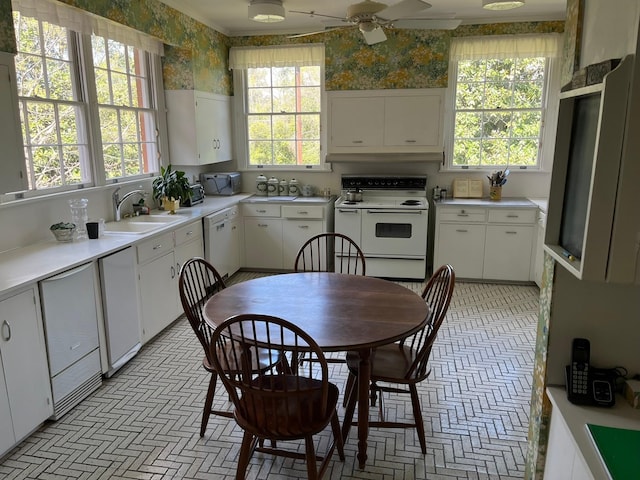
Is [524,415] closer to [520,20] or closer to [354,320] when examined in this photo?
[354,320]

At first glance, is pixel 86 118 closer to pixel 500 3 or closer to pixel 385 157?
pixel 385 157

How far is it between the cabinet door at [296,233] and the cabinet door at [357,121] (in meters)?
0.94

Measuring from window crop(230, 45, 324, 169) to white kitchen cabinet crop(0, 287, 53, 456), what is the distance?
3762mm

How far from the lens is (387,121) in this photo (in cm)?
505

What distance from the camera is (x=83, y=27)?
3436 mm

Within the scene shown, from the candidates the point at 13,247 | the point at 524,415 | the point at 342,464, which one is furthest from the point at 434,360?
the point at 13,247

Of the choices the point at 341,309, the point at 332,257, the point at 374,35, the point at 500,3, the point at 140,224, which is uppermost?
the point at 500,3

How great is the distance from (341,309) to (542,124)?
406cm

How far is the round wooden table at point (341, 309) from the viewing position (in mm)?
2020

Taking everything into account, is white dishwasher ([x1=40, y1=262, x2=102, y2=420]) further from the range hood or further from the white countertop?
the range hood

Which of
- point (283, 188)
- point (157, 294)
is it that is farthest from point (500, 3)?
point (157, 294)

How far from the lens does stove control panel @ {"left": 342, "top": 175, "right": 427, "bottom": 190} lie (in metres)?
5.31

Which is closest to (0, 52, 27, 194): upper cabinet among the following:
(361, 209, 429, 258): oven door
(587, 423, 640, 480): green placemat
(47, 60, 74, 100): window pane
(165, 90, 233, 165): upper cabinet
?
(47, 60, 74, 100): window pane

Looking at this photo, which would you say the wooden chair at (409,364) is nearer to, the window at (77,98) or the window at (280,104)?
the window at (77,98)
